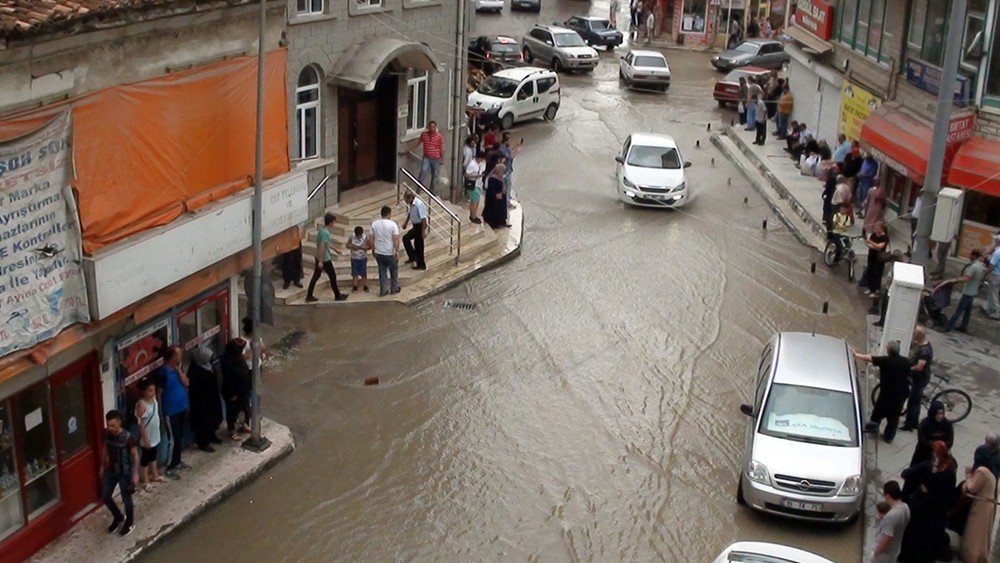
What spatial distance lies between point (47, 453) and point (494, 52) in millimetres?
30850

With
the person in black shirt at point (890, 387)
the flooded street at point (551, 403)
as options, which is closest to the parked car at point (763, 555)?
the flooded street at point (551, 403)

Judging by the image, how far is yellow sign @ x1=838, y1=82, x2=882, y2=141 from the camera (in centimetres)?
2727

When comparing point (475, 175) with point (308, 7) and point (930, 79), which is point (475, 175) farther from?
point (930, 79)

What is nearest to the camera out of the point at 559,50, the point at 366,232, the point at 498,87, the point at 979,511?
the point at 979,511

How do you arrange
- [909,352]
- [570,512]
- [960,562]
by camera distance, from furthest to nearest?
1. [909,352]
2. [570,512]
3. [960,562]

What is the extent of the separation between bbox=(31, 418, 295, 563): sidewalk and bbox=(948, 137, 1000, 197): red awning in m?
13.4

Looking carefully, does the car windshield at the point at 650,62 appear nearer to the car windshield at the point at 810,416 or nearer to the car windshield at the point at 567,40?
the car windshield at the point at 567,40

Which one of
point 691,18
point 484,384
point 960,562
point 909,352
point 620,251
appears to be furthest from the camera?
point 691,18

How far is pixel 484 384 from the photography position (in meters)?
17.4

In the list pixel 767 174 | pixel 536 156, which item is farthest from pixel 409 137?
pixel 767 174

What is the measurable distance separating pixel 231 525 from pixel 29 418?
8.75 ft

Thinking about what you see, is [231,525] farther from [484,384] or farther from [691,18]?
[691,18]

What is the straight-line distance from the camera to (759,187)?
94.9 ft

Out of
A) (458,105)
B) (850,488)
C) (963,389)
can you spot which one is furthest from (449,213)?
(850,488)
